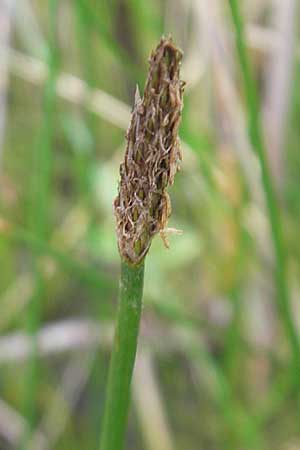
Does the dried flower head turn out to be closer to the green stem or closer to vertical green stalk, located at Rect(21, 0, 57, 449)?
the green stem

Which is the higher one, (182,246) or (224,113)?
(224,113)

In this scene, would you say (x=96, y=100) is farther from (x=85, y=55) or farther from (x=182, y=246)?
(x=182, y=246)

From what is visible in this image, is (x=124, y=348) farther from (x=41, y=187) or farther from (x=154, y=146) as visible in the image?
(x=41, y=187)

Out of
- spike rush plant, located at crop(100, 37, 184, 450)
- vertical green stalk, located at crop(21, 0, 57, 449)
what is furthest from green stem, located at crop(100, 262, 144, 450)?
vertical green stalk, located at crop(21, 0, 57, 449)

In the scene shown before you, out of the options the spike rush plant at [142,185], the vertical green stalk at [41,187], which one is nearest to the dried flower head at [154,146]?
the spike rush plant at [142,185]

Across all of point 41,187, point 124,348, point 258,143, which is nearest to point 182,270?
point 41,187

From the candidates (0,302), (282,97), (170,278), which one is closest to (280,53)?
(282,97)
